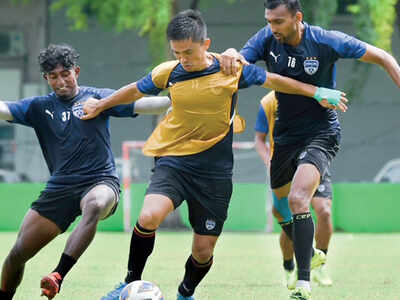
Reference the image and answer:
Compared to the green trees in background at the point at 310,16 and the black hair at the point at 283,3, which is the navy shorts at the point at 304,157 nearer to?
the black hair at the point at 283,3

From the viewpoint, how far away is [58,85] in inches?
305

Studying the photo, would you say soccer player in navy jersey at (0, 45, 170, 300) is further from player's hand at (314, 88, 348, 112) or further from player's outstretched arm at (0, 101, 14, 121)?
player's hand at (314, 88, 348, 112)

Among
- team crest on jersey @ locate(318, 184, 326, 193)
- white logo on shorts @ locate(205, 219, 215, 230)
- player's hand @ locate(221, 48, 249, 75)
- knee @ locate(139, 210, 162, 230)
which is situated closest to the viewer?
knee @ locate(139, 210, 162, 230)

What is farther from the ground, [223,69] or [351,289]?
[223,69]

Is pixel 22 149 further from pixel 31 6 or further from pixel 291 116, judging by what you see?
pixel 291 116

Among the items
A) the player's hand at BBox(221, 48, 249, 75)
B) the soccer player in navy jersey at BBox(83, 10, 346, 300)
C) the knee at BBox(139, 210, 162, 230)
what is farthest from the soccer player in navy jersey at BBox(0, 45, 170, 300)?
the player's hand at BBox(221, 48, 249, 75)

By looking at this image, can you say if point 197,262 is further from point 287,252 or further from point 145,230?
point 287,252

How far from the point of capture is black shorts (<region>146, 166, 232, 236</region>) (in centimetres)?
712

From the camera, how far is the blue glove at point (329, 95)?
7434mm

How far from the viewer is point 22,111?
7754mm

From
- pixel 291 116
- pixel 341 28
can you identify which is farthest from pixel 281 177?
pixel 341 28

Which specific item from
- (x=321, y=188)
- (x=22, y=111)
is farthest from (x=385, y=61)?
(x=22, y=111)

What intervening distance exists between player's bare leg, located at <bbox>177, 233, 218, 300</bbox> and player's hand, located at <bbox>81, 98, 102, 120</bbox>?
49.4 inches

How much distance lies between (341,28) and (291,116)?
70.8 feet
